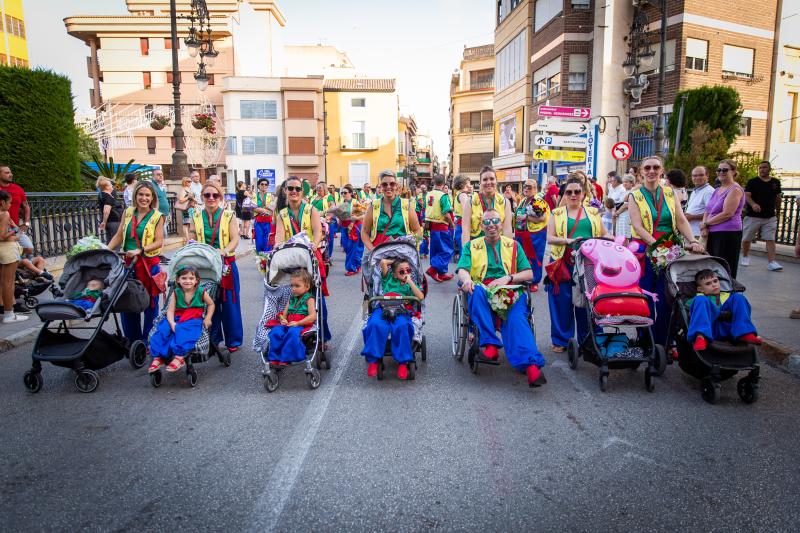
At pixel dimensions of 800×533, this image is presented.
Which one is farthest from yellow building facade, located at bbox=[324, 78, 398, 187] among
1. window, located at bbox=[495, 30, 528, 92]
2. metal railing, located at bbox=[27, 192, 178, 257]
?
metal railing, located at bbox=[27, 192, 178, 257]

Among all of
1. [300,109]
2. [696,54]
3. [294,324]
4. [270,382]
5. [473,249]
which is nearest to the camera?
[270,382]

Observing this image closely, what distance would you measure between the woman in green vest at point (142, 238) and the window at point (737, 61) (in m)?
27.6

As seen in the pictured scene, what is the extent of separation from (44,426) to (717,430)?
17.3 feet

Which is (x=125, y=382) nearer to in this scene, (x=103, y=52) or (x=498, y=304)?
(x=498, y=304)

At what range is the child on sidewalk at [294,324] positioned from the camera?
5.30 metres

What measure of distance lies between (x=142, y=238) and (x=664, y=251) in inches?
220

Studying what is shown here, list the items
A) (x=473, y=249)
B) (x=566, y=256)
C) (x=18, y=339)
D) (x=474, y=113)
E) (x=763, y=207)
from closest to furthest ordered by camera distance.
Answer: (x=473, y=249)
(x=566, y=256)
(x=18, y=339)
(x=763, y=207)
(x=474, y=113)

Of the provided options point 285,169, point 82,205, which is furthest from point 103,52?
point 82,205

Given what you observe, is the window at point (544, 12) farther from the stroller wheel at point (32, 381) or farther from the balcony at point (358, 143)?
the stroller wheel at point (32, 381)

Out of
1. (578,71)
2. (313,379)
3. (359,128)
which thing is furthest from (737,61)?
(359,128)

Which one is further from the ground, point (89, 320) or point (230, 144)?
point (230, 144)

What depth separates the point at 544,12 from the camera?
102ft

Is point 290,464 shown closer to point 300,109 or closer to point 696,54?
point 696,54

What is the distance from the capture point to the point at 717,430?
435cm
